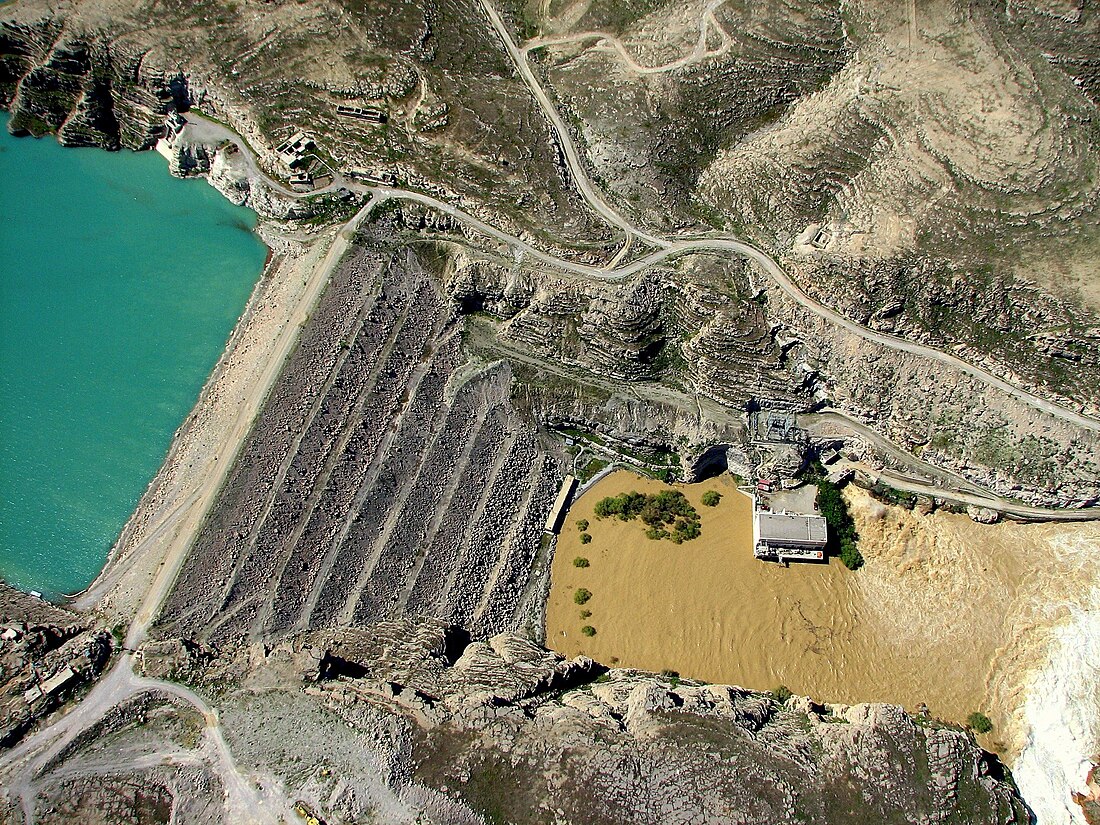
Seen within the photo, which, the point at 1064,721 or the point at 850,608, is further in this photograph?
the point at 850,608

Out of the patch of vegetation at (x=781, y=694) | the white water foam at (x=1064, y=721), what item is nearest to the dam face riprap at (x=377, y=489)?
the patch of vegetation at (x=781, y=694)

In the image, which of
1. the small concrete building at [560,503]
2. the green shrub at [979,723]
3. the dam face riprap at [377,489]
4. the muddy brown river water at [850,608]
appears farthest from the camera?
the small concrete building at [560,503]

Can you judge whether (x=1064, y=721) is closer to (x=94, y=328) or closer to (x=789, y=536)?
(x=789, y=536)

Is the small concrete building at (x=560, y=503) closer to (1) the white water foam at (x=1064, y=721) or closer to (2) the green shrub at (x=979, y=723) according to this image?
(2) the green shrub at (x=979, y=723)

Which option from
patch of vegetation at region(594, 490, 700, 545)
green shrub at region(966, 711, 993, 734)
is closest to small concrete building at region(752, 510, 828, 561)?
patch of vegetation at region(594, 490, 700, 545)

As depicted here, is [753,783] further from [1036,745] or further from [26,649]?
[26,649]

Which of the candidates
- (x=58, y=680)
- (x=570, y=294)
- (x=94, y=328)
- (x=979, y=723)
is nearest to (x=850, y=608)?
(x=979, y=723)
